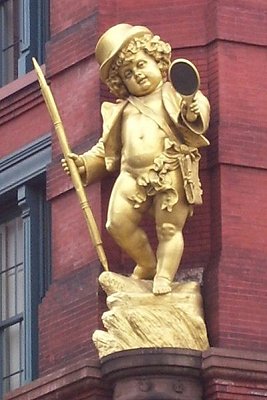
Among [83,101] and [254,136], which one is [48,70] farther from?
[254,136]

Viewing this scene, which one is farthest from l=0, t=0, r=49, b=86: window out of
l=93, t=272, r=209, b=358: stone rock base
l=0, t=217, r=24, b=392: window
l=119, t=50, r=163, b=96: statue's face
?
l=93, t=272, r=209, b=358: stone rock base

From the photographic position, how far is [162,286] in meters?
26.5

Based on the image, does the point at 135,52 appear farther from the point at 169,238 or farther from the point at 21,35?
the point at 21,35

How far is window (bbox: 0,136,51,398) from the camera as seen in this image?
29.0 meters

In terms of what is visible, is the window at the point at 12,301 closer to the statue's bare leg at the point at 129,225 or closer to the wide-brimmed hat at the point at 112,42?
the statue's bare leg at the point at 129,225

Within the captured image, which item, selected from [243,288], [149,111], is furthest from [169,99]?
[243,288]

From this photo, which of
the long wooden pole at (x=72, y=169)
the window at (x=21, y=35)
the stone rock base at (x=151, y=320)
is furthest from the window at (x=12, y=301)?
the stone rock base at (x=151, y=320)

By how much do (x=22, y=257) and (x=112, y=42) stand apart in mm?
3297

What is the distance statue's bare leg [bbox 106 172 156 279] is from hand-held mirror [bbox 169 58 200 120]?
42.9 inches

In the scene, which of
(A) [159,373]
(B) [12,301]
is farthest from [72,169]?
(B) [12,301]

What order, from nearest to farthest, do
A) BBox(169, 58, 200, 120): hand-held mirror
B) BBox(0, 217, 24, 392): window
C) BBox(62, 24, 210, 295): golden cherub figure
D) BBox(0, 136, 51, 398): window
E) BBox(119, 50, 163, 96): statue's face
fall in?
BBox(169, 58, 200, 120): hand-held mirror < BBox(62, 24, 210, 295): golden cherub figure < BBox(119, 50, 163, 96): statue's face < BBox(0, 136, 51, 398): window < BBox(0, 217, 24, 392): window

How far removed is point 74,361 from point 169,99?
2.65m

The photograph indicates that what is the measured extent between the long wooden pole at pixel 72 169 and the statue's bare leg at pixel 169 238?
0.61 metres

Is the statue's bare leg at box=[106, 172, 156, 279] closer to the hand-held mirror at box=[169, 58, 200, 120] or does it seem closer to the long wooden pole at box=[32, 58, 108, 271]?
the long wooden pole at box=[32, 58, 108, 271]
